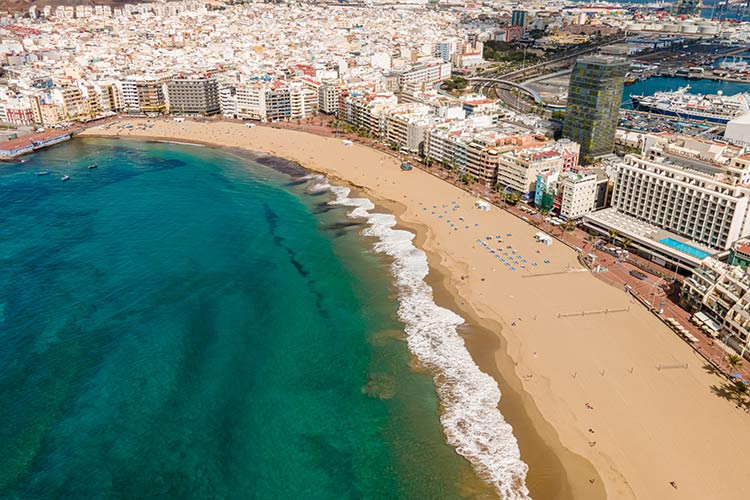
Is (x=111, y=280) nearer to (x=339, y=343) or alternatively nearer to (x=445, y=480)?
(x=339, y=343)

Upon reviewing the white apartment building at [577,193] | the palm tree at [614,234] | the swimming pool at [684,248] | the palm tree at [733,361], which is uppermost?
the white apartment building at [577,193]

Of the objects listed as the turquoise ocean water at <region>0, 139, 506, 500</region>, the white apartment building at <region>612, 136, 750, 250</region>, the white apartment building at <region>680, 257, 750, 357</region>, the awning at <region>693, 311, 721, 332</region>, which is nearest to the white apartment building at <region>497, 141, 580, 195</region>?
the white apartment building at <region>612, 136, 750, 250</region>

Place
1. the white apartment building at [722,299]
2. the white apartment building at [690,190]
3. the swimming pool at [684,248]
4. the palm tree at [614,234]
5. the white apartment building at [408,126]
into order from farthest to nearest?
the white apartment building at [408,126] < the palm tree at [614,234] < the white apartment building at [690,190] < the swimming pool at [684,248] < the white apartment building at [722,299]

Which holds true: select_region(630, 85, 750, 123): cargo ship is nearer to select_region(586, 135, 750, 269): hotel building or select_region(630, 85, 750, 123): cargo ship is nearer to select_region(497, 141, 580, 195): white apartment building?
select_region(497, 141, 580, 195): white apartment building

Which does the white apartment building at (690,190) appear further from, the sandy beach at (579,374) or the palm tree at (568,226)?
the sandy beach at (579,374)

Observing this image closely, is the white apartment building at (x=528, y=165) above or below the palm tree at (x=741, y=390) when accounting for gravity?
above

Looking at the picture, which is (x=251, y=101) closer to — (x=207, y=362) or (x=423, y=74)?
(x=423, y=74)

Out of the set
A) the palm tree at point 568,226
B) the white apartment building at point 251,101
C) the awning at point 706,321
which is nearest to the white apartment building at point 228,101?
the white apartment building at point 251,101

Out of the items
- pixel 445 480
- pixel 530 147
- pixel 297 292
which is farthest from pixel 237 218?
pixel 445 480
